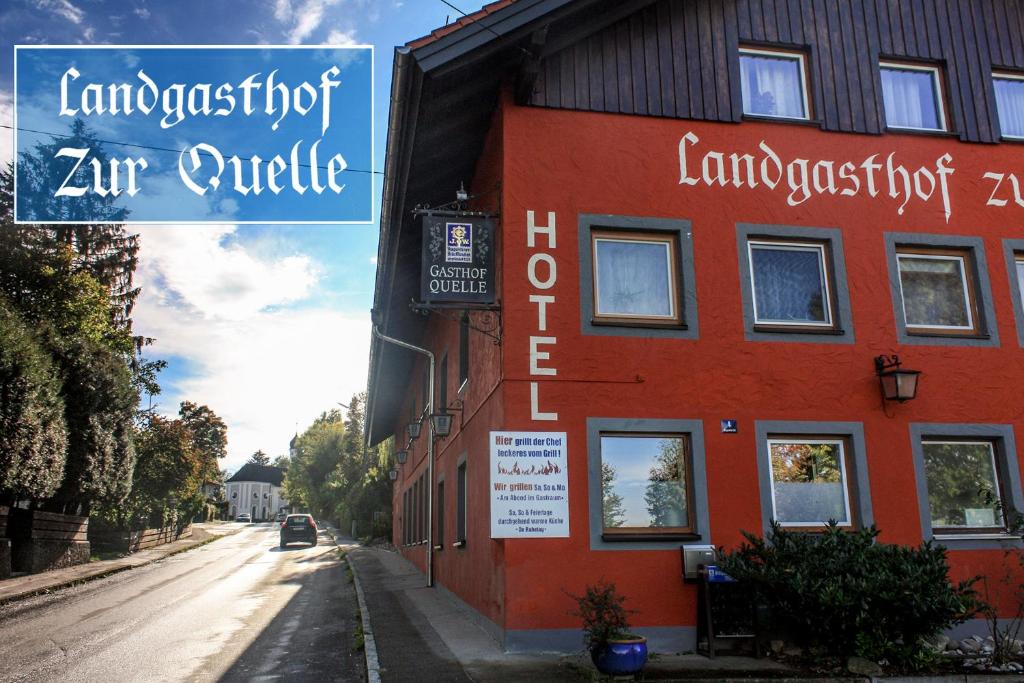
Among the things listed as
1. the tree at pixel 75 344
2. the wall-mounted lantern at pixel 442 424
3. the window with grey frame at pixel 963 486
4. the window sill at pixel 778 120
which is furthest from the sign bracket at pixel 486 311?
the tree at pixel 75 344

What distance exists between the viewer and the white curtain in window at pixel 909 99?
39.9 ft

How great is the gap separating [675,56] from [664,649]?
7833 mm

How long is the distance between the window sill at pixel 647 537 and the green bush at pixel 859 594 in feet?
2.39

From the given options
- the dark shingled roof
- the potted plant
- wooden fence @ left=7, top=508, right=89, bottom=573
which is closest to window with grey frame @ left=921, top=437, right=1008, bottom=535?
the potted plant

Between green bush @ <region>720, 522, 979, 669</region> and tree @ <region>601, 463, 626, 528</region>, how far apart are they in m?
1.41

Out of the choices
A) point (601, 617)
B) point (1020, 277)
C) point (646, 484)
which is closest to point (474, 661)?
point (601, 617)

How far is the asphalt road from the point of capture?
8680 millimetres

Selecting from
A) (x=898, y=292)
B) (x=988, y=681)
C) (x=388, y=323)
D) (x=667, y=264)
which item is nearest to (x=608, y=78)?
(x=667, y=264)

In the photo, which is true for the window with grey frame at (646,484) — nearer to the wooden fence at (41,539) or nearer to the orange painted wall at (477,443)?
the orange painted wall at (477,443)

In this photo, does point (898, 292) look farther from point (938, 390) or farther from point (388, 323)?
point (388, 323)

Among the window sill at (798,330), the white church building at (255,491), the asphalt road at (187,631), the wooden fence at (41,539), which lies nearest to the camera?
the asphalt road at (187,631)

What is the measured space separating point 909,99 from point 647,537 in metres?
7.81

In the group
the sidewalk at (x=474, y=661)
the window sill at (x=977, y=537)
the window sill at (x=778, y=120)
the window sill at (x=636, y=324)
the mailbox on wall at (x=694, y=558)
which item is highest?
the window sill at (x=778, y=120)

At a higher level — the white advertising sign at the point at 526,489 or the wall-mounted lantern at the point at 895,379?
the wall-mounted lantern at the point at 895,379
